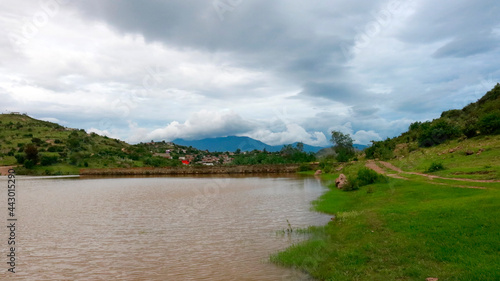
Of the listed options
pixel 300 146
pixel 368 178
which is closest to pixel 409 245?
pixel 368 178

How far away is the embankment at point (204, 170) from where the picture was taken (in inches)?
4033

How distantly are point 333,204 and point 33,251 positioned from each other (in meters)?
22.9

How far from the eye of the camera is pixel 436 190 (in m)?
24.8

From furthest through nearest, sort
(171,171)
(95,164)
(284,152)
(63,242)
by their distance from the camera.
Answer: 1. (284,152)
2. (95,164)
3. (171,171)
4. (63,242)

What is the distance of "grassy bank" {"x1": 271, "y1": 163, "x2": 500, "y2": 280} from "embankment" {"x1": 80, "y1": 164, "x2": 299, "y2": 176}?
267 feet

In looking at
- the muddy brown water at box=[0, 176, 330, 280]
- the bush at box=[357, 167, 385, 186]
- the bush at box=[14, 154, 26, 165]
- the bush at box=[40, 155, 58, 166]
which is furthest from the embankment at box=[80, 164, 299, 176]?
the muddy brown water at box=[0, 176, 330, 280]

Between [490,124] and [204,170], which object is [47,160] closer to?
[204,170]

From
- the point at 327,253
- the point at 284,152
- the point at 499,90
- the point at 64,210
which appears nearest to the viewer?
the point at 327,253

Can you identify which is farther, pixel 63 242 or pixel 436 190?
pixel 436 190

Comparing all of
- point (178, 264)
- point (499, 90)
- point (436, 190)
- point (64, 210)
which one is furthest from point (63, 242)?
point (499, 90)

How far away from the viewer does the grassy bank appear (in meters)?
10.3

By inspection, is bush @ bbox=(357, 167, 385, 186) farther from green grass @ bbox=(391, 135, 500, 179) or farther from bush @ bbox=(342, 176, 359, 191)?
green grass @ bbox=(391, 135, 500, 179)

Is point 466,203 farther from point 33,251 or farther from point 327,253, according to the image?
point 33,251

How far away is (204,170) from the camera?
112 metres
